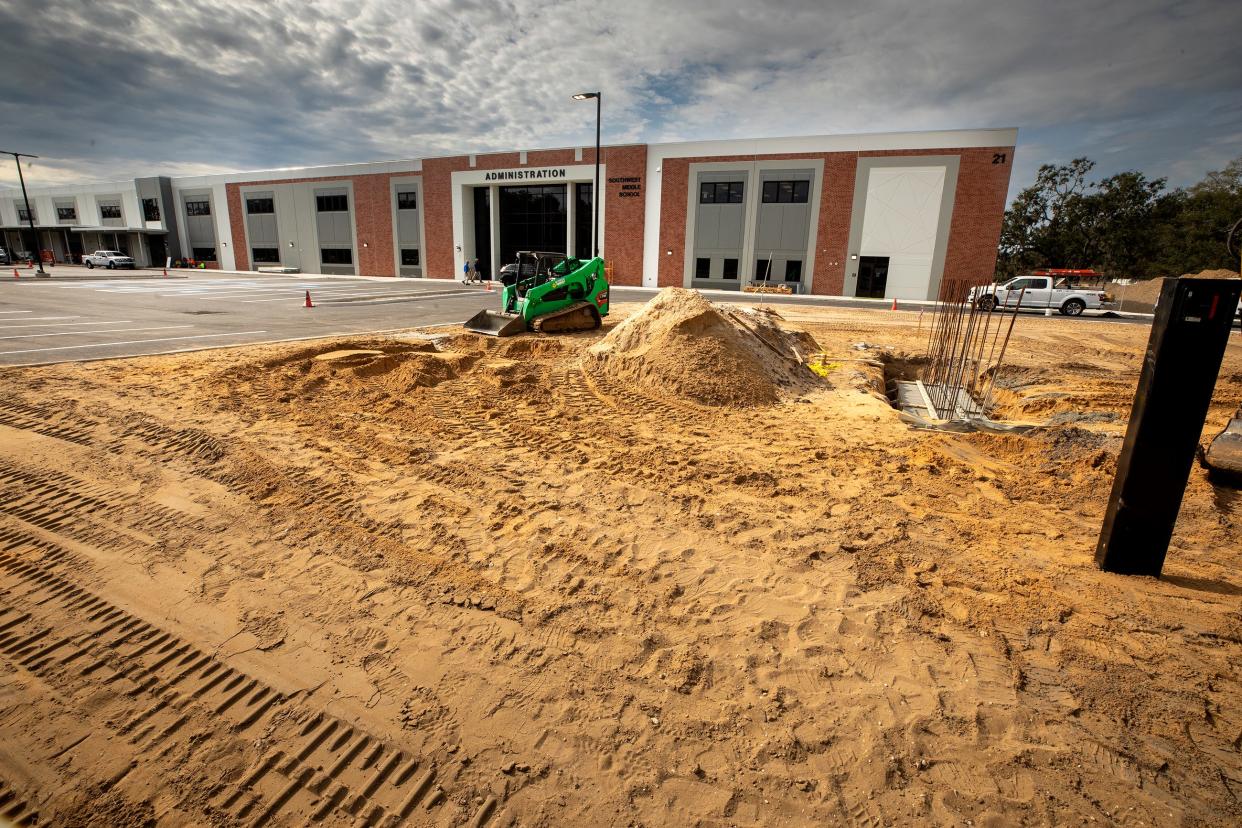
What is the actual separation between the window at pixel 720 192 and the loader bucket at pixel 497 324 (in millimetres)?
24839

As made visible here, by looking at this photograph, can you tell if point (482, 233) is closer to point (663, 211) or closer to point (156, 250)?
point (663, 211)

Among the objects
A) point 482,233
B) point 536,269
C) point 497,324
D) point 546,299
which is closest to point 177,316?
point 497,324

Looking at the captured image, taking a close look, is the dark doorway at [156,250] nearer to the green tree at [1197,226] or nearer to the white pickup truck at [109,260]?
the white pickup truck at [109,260]

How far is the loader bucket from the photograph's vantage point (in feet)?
44.2

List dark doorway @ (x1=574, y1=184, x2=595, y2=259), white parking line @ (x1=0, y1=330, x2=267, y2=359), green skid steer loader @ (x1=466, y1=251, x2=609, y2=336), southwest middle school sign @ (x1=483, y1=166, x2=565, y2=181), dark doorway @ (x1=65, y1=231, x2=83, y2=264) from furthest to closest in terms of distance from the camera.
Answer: dark doorway @ (x1=65, y1=231, x2=83, y2=264)
dark doorway @ (x1=574, y1=184, x2=595, y2=259)
southwest middle school sign @ (x1=483, y1=166, x2=565, y2=181)
green skid steer loader @ (x1=466, y1=251, x2=609, y2=336)
white parking line @ (x1=0, y1=330, x2=267, y2=359)

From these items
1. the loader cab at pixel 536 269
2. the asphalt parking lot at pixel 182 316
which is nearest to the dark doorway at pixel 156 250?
Result: the asphalt parking lot at pixel 182 316

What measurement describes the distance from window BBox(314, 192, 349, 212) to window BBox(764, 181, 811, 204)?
33314 millimetres

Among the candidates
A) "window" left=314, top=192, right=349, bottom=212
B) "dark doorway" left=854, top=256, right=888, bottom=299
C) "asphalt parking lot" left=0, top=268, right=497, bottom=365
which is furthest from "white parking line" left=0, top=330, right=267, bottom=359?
"window" left=314, top=192, right=349, bottom=212

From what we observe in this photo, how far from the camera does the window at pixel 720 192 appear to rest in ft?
112

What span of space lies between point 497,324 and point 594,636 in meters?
11.7

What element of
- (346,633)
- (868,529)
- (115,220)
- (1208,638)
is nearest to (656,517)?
(868,529)

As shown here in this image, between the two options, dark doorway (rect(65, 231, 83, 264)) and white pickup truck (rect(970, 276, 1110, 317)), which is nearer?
white pickup truck (rect(970, 276, 1110, 317))

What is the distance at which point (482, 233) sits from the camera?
137 feet

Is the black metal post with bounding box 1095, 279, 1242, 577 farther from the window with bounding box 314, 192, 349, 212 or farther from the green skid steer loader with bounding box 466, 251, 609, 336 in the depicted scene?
the window with bounding box 314, 192, 349, 212
